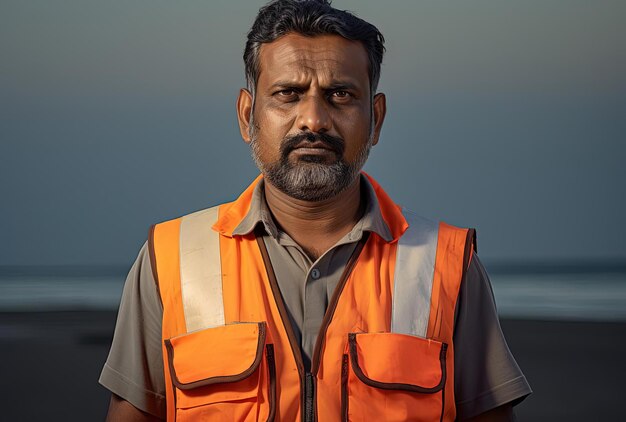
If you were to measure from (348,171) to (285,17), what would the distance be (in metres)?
0.34

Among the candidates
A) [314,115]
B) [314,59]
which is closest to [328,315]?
[314,115]

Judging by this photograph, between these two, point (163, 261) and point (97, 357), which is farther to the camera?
point (97, 357)

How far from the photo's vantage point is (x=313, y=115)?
1.81 m

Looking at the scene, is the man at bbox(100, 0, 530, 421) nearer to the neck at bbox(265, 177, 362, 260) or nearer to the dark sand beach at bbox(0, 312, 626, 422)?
the neck at bbox(265, 177, 362, 260)

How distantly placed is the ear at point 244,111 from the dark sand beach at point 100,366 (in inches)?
120

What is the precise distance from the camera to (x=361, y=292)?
72.7 inches

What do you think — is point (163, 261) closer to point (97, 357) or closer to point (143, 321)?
point (143, 321)

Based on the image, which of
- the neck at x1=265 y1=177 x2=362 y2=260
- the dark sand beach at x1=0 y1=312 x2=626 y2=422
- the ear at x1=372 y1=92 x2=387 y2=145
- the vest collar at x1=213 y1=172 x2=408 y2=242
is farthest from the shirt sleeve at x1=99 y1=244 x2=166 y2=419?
the dark sand beach at x1=0 y1=312 x2=626 y2=422

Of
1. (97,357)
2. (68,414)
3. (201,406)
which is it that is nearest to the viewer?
(201,406)

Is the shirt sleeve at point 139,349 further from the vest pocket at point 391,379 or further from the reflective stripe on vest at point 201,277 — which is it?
the vest pocket at point 391,379

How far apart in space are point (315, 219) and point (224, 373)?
0.36 metres

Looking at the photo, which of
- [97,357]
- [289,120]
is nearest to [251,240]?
[289,120]

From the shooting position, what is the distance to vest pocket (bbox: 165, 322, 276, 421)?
5.80ft

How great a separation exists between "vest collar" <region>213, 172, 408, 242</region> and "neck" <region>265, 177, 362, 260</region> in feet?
0.11
